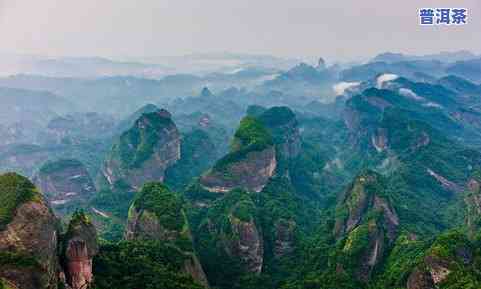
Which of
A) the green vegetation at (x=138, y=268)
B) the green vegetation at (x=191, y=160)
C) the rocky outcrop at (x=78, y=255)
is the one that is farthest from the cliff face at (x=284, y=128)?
the rocky outcrop at (x=78, y=255)

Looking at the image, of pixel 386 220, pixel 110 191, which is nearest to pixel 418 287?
pixel 386 220

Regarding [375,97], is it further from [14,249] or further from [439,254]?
[14,249]

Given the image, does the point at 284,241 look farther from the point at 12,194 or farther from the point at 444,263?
the point at 12,194

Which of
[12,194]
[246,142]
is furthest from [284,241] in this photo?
[12,194]

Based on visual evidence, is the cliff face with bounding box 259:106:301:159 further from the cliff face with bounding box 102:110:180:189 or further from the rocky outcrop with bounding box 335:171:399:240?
the rocky outcrop with bounding box 335:171:399:240

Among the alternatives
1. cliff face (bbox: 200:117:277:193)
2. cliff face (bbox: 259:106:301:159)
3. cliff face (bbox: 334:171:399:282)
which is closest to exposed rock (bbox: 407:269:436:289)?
cliff face (bbox: 334:171:399:282)

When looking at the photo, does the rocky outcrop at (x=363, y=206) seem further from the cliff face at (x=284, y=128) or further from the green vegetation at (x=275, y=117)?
the green vegetation at (x=275, y=117)
